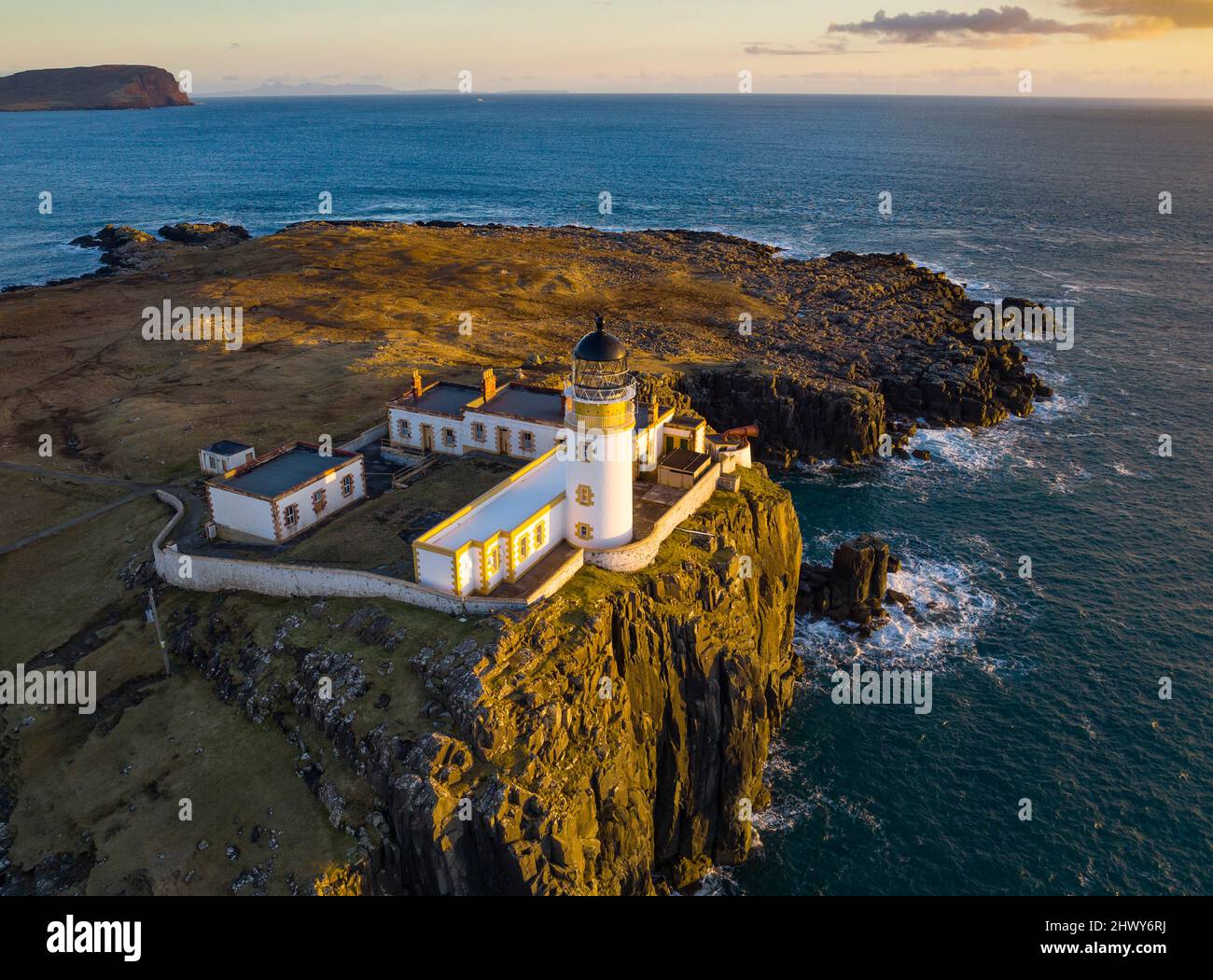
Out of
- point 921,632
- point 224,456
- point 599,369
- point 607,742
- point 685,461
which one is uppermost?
point 599,369

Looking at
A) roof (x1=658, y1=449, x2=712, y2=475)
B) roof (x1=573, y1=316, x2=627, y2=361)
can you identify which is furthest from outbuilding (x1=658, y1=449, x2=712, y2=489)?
roof (x1=573, y1=316, x2=627, y2=361)

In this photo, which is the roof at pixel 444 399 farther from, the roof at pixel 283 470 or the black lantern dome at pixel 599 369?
the black lantern dome at pixel 599 369

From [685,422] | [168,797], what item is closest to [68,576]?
[168,797]

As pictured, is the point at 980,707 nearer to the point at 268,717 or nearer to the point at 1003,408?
the point at 268,717

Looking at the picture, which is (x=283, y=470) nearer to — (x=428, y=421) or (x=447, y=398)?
(x=428, y=421)

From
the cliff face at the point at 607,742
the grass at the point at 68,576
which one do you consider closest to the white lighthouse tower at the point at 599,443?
the cliff face at the point at 607,742

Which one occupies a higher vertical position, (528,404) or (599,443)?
(599,443)
